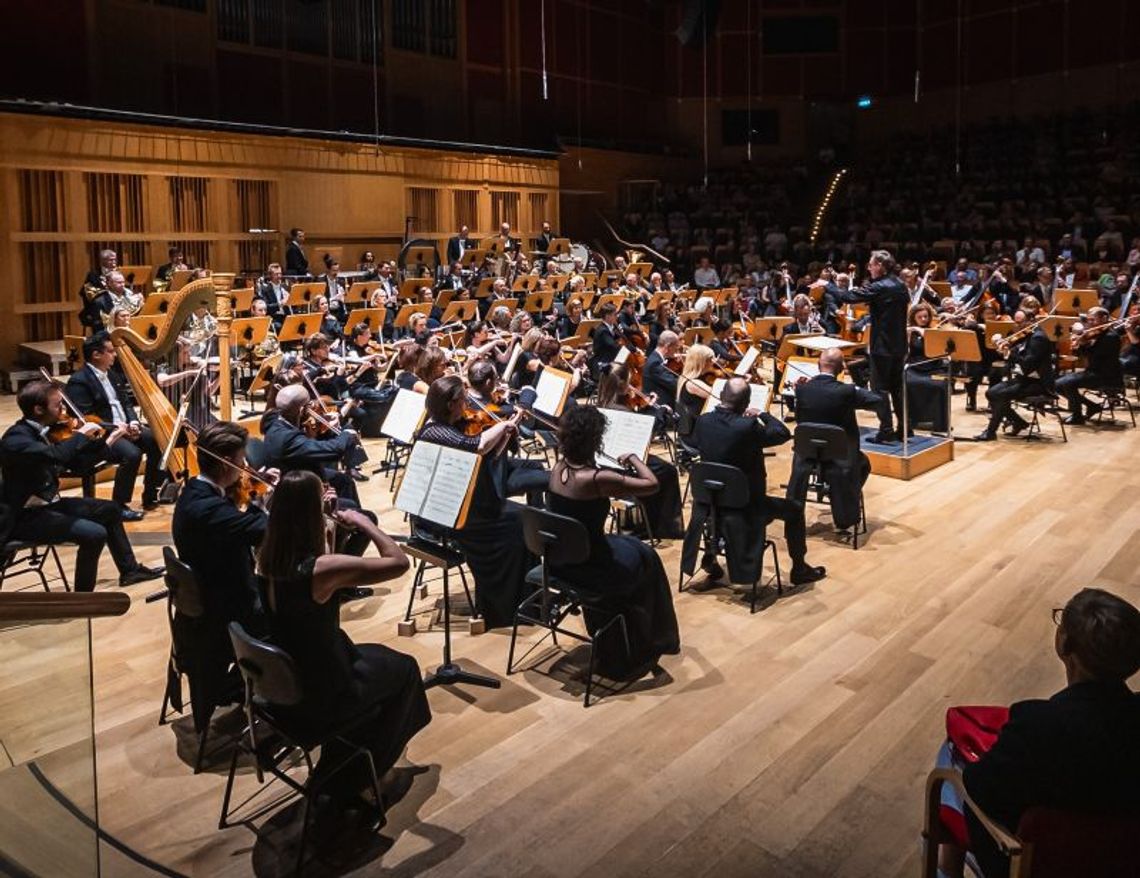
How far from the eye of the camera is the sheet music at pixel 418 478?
474 centimetres

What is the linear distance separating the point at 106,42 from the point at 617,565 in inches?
513

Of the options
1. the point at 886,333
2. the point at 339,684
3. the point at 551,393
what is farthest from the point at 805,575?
the point at 886,333

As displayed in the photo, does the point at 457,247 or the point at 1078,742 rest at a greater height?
the point at 457,247

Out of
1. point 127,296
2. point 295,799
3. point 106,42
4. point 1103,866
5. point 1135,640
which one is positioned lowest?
point 295,799

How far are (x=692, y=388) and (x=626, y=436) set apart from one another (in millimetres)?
1805

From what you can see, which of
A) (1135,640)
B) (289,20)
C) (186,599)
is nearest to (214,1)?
(289,20)

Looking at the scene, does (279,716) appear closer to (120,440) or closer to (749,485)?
(749,485)

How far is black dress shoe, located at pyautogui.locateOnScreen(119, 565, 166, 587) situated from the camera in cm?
602

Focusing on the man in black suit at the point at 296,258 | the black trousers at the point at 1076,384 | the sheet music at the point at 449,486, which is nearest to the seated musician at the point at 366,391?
the sheet music at the point at 449,486

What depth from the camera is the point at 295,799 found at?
3877 mm

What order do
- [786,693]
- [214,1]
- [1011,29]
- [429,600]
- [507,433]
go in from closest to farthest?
[786,693]
[507,433]
[429,600]
[214,1]
[1011,29]

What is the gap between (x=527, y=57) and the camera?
20453 millimetres

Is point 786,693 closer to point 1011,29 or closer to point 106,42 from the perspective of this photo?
point 106,42

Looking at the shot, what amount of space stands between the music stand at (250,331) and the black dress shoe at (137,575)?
4.04 metres
